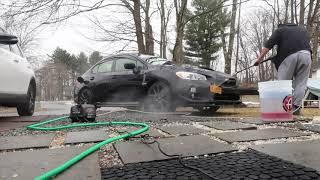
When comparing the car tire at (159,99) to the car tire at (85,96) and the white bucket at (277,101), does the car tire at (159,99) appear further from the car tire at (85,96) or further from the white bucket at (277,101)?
the white bucket at (277,101)

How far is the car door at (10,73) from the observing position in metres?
5.41

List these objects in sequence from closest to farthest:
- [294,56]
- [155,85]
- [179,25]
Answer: [294,56] < [155,85] < [179,25]

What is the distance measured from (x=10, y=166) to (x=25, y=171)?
0.58 feet

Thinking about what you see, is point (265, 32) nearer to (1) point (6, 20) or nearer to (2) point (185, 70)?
(1) point (6, 20)

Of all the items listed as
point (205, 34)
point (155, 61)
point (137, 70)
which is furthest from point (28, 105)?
point (205, 34)

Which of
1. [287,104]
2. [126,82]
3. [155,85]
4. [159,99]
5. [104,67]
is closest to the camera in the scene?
[287,104]

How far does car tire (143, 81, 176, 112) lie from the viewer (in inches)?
281

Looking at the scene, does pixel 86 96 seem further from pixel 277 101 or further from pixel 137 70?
pixel 277 101

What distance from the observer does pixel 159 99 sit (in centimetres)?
730

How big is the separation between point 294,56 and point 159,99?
2713 millimetres

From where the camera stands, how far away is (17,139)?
3172mm

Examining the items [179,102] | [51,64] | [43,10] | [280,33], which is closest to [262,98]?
[280,33]

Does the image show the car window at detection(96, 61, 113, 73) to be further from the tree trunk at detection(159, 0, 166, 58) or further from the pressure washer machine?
the tree trunk at detection(159, 0, 166, 58)

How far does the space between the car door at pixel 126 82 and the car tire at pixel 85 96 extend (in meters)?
0.81
